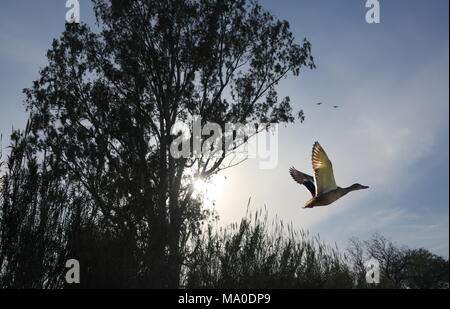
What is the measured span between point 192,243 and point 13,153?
3.11 m

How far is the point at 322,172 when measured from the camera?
5.65m

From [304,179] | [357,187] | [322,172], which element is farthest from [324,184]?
[304,179]

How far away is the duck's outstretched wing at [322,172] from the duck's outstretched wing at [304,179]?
0.56m

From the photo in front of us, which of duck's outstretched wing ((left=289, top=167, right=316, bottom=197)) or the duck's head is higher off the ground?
duck's outstretched wing ((left=289, top=167, right=316, bottom=197))

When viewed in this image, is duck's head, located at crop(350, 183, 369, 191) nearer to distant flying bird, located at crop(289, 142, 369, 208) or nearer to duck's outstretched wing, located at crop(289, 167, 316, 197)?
distant flying bird, located at crop(289, 142, 369, 208)

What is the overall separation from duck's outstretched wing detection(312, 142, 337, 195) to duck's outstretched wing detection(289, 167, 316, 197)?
0.56 metres

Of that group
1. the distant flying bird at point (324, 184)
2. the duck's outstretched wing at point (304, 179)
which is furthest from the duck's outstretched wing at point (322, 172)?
the duck's outstretched wing at point (304, 179)

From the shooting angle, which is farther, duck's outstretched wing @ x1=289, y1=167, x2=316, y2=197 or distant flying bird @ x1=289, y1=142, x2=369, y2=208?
duck's outstretched wing @ x1=289, y1=167, x2=316, y2=197

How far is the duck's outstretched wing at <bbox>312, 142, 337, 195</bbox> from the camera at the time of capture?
5.62 meters

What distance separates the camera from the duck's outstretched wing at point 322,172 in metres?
5.62

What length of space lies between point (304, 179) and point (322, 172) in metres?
1.13

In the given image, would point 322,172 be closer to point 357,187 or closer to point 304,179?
point 357,187

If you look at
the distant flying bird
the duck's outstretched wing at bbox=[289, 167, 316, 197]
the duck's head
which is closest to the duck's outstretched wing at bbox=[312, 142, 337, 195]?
the distant flying bird

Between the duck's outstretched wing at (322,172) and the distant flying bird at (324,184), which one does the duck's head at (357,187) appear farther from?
the duck's outstretched wing at (322,172)
